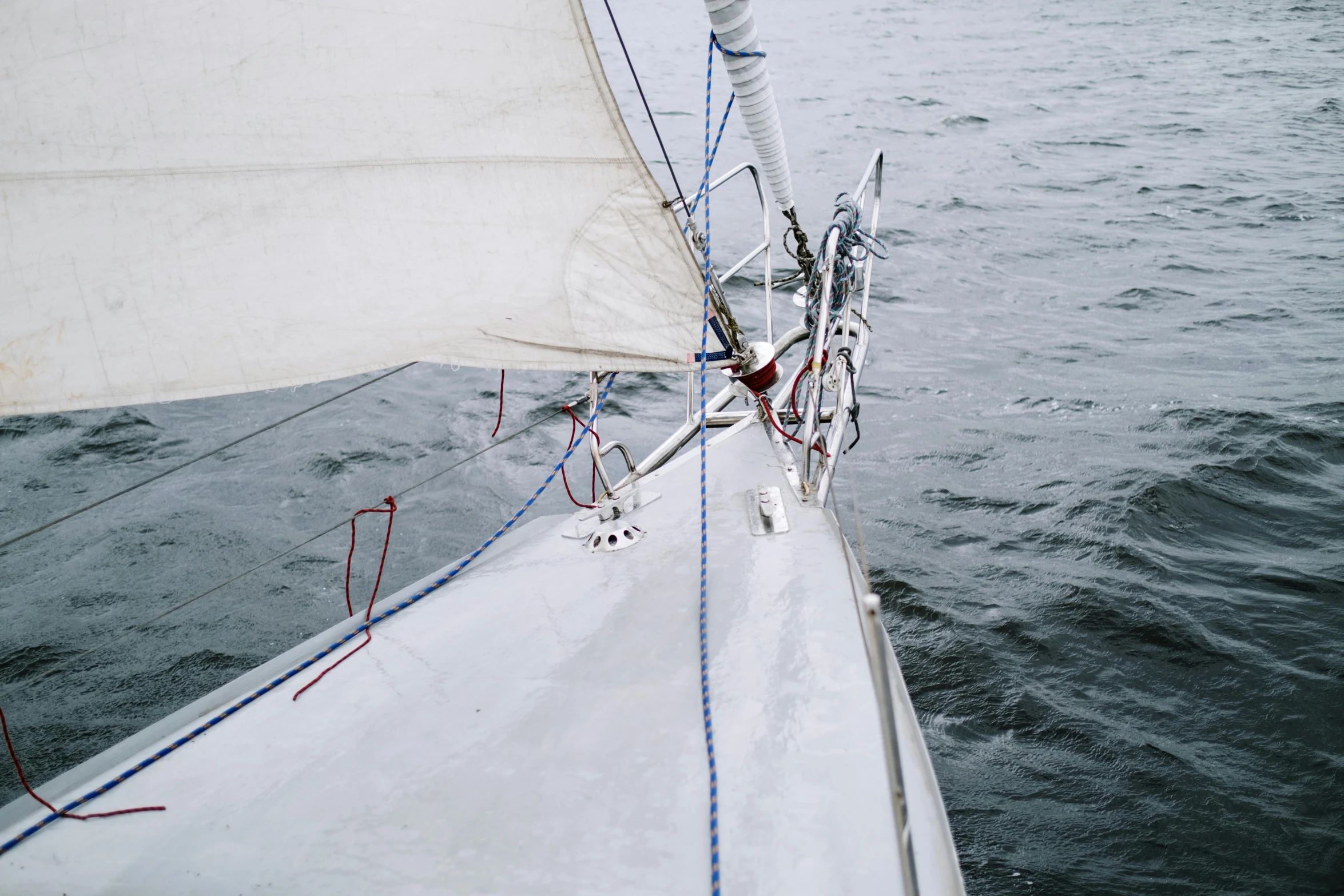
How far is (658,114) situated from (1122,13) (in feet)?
40.2

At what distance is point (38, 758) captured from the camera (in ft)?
9.86

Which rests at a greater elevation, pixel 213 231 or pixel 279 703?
pixel 213 231

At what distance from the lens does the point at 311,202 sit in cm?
190

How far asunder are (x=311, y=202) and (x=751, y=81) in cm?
130

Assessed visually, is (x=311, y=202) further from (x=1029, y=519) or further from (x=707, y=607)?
(x=1029, y=519)

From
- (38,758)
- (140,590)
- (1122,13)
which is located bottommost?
(38,758)

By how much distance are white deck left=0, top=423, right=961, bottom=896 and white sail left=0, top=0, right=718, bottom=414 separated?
2.18 feet

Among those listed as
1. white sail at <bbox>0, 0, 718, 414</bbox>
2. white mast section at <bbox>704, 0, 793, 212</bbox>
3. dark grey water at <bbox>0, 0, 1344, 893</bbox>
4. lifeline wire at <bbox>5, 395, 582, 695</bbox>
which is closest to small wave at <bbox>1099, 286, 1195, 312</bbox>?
dark grey water at <bbox>0, 0, 1344, 893</bbox>

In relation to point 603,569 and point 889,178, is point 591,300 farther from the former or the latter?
point 889,178

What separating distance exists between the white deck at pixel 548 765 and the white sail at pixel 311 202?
2.18 ft

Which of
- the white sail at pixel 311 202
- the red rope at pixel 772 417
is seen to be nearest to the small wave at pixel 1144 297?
the red rope at pixel 772 417

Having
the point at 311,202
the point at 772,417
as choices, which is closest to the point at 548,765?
the point at 311,202

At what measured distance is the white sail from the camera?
1.66 m

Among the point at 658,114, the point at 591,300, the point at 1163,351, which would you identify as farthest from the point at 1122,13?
the point at 591,300
